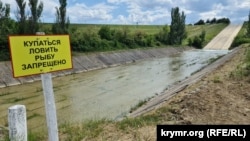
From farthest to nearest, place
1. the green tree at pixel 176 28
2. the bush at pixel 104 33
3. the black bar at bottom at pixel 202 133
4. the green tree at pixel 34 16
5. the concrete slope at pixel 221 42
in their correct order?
the concrete slope at pixel 221 42
the green tree at pixel 176 28
the bush at pixel 104 33
the green tree at pixel 34 16
the black bar at bottom at pixel 202 133

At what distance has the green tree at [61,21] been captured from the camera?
Result: 26984 mm

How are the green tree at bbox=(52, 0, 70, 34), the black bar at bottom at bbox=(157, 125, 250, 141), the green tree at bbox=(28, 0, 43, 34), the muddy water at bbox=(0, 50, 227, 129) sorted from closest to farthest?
the black bar at bottom at bbox=(157, 125, 250, 141) < the muddy water at bbox=(0, 50, 227, 129) < the green tree at bbox=(28, 0, 43, 34) < the green tree at bbox=(52, 0, 70, 34)

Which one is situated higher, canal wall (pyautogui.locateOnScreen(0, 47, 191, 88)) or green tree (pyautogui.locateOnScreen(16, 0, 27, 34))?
green tree (pyautogui.locateOnScreen(16, 0, 27, 34))

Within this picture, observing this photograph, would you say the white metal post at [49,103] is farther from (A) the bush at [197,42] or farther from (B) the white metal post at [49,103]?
(A) the bush at [197,42]

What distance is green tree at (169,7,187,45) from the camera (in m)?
50.0

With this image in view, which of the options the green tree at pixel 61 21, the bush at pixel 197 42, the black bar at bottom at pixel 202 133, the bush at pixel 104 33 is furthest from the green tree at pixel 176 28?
the black bar at bottom at pixel 202 133

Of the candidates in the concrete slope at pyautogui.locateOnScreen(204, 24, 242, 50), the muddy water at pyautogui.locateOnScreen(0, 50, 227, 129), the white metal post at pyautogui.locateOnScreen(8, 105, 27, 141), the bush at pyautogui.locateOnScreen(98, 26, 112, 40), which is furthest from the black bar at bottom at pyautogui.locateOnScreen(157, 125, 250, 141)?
the concrete slope at pyautogui.locateOnScreen(204, 24, 242, 50)

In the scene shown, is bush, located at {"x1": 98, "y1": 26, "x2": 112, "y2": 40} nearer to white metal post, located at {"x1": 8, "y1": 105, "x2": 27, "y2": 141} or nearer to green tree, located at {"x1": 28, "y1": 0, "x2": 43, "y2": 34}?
green tree, located at {"x1": 28, "y1": 0, "x2": 43, "y2": 34}

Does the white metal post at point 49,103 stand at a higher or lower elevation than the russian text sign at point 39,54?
lower

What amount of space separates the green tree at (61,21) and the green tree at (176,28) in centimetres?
2532

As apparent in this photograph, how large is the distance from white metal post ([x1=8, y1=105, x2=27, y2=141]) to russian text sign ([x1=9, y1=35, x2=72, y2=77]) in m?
0.57

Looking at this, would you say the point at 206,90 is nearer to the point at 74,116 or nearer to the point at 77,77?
the point at 74,116

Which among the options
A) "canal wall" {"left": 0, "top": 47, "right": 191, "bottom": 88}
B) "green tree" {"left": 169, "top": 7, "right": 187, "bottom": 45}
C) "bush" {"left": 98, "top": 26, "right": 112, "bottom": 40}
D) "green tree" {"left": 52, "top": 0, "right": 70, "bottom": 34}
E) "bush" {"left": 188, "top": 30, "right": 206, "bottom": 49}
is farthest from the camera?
"bush" {"left": 188, "top": 30, "right": 206, "bottom": 49}

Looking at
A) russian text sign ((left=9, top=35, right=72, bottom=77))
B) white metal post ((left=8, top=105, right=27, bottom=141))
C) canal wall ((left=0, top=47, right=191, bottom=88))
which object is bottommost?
canal wall ((left=0, top=47, right=191, bottom=88))
